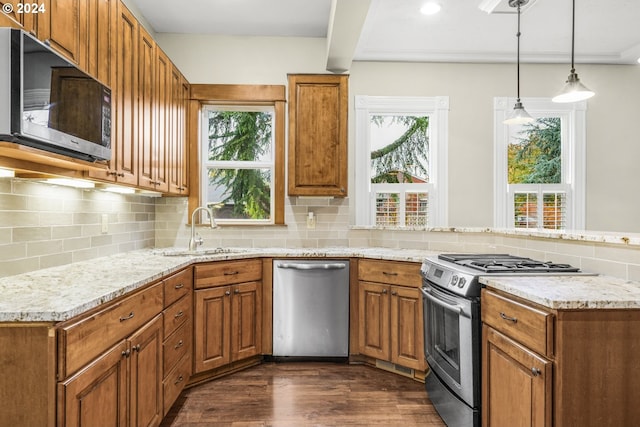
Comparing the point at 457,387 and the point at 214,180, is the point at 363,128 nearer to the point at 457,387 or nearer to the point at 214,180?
the point at 214,180

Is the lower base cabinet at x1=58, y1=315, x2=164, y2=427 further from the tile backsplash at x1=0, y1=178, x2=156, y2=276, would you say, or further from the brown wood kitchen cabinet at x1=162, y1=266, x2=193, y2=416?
the tile backsplash at x1=0, y1=178, x2=156, y2=276

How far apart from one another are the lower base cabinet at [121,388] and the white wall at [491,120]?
2552 millimetres

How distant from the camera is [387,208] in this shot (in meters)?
4.00

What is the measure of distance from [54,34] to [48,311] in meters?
1.13

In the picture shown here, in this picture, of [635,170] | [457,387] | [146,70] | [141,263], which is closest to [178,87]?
[146,70]

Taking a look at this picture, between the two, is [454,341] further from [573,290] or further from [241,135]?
[241,135]

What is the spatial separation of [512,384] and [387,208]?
2.54 metres

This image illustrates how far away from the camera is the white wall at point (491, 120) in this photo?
12.9ft

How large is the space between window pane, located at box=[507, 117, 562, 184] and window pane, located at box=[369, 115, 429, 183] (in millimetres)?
962

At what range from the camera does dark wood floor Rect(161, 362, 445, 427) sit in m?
2.17

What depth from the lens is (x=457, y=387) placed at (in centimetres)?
198

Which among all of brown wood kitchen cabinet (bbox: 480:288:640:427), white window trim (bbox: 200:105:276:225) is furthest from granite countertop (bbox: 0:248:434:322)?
brown wood kitchen cabinet (bbox: 480:288:640:427)

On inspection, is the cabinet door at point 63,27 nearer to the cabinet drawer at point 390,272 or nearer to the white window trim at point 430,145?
the cabinet drawer at point 390,272

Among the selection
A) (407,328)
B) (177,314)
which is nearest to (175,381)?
(177,314)
